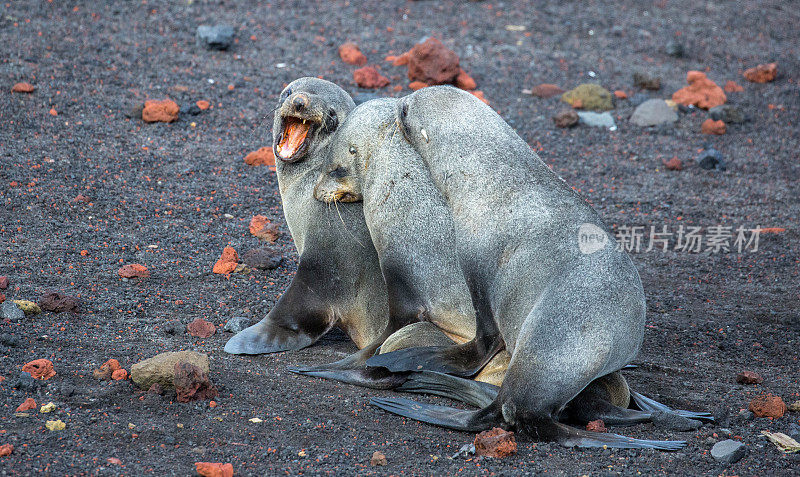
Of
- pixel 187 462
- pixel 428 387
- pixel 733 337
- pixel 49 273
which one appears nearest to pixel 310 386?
pixel 428 387

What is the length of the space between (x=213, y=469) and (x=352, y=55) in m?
8.06

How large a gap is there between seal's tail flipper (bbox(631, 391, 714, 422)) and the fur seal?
0.21 meters

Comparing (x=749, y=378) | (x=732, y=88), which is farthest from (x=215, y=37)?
(x=749, y=378)

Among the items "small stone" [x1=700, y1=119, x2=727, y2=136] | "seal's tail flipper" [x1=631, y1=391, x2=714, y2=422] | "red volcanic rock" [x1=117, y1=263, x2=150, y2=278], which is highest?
"small stone" [x1=700, y1=119, x2=727, y2=136]

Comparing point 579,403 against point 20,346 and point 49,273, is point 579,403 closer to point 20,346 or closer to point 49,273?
point 20,346

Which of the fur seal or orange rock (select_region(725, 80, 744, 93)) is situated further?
orange rock (select_region(725, 80, 744, 93))

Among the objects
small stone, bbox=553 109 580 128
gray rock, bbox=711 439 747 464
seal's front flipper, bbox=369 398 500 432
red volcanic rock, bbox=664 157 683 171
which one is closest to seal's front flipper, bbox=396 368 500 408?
seal's front flipper, bbox=369 398 500 432

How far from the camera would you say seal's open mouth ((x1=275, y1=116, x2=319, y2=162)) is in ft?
20.9

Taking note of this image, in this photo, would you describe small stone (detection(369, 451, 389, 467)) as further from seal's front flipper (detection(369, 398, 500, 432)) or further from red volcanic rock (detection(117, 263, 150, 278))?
red volcanic rock (detection(117, 263, 150, 278))

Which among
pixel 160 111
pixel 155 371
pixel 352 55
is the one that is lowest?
pixel 155 371

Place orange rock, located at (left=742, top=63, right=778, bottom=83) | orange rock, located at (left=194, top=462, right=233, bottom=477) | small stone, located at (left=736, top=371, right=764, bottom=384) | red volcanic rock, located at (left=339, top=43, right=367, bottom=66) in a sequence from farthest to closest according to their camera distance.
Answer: orange rock, located at (left=742, top=63, right=778, bottom=83), red volcanic rock, located at (left=339, top=43, right=367, bottom=66), small stone, located at (left=736, top=371, right=764, bottom=384), orange rock, located at (left=194, top=462, right=233, bottom=477)

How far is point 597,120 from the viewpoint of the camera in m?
10.8

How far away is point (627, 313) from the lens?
474 centimetres

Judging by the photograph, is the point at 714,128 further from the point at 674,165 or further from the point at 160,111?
the point at 160,111
